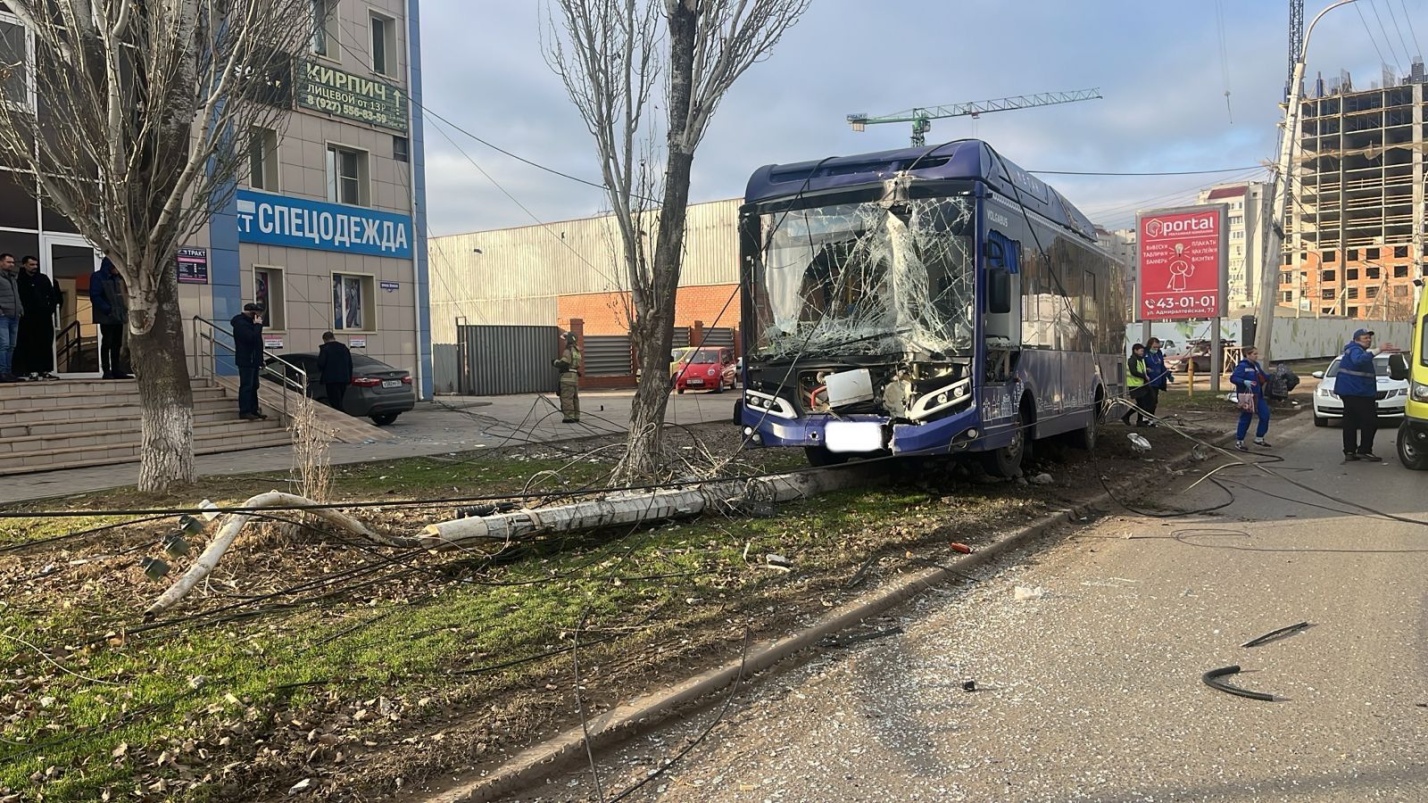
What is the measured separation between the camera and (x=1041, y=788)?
3578 mm

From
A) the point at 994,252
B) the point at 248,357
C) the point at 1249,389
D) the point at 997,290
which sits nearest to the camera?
the point at 997,290

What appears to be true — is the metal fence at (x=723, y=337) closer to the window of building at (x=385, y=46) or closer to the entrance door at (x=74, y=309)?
the window of building at (x=385, y=46)

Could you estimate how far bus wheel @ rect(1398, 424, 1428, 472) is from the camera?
39.0ft

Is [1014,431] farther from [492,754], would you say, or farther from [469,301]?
[469,301]

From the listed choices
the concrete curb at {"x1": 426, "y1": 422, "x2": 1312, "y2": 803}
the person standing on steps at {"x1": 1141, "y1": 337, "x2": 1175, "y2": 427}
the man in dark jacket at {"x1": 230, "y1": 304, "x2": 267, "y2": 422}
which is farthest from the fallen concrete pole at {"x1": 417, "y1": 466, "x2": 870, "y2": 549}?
the person standing on steps at {"x1": 1141, "y1": 337, "x2": 1175, "y2": 427}

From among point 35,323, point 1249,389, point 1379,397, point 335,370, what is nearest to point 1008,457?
point 1249,389

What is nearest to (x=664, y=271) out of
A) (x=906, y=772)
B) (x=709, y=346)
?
(x=906, y=772)

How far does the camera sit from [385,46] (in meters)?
21.8

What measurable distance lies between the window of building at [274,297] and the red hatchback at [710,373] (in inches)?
515

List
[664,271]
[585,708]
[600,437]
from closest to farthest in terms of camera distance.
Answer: [585,708] < [664,271] < [600,437]

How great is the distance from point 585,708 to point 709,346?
3113 cm

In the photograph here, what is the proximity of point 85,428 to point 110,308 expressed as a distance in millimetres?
1859

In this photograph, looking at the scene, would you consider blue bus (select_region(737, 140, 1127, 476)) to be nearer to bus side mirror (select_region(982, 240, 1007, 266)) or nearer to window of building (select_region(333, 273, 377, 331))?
bus side mirror (select_region(982, 240, 1007, 266))

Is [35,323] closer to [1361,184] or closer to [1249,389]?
[1249,389]
